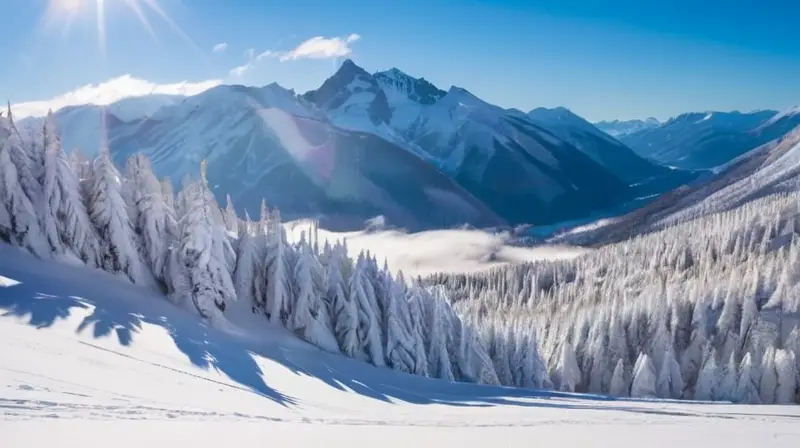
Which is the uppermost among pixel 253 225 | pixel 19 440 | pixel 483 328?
pixel 253 225

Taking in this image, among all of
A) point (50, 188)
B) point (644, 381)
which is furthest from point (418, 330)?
point (644, 381)

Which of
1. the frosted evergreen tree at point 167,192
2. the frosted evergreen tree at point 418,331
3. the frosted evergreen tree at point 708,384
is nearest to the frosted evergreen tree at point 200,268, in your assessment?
the frosted evergreen tree at point 167,192

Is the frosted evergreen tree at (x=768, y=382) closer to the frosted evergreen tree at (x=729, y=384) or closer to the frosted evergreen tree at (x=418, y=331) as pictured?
the frosted evergreen tree at (x=729, y=384)

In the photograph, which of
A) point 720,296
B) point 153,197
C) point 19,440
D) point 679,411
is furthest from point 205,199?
point 720,296

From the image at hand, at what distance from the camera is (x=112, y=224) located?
42.2 m

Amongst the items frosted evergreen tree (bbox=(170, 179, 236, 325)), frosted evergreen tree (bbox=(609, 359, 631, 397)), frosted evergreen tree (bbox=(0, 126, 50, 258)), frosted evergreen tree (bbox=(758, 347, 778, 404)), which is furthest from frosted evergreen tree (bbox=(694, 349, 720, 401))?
frosted evergreen tree (bbox=(0, 126, 50, 258))

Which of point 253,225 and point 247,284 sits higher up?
point 253,225

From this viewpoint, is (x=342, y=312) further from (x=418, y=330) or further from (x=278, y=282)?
(x=418, y=330)

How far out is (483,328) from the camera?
83438 mm

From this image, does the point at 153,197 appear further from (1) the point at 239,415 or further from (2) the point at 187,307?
(1) the point at 239,415

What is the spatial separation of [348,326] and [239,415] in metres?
31.8

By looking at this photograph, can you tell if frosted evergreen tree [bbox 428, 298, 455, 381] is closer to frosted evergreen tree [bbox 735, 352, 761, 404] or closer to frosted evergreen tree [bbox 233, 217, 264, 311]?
frosted evergreen tree [bbox 233, 217, 264, 311]

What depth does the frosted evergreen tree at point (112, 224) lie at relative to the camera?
138 feet

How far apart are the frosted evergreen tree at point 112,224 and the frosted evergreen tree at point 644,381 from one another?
2879 inches
